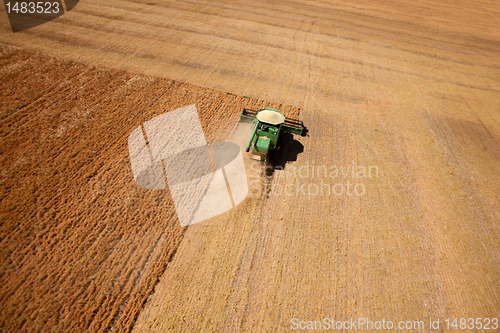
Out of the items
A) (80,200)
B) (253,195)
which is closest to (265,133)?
(253,195)

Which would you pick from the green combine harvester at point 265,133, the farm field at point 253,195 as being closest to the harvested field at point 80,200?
the farm field at point 253,195

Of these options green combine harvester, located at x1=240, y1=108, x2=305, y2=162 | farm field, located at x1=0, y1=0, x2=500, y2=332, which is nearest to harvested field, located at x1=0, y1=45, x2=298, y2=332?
farm field, located at x1=0, y1=0, x2=500, y2=332

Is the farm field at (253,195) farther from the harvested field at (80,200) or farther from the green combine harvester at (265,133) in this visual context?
the green combine harvester at (265,133)

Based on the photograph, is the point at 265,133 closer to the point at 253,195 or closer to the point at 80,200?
the point at 253,195

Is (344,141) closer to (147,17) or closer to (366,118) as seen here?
(366,118)

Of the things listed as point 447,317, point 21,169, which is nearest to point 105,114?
point 21,169

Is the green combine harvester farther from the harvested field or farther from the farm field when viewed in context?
the harvested field
